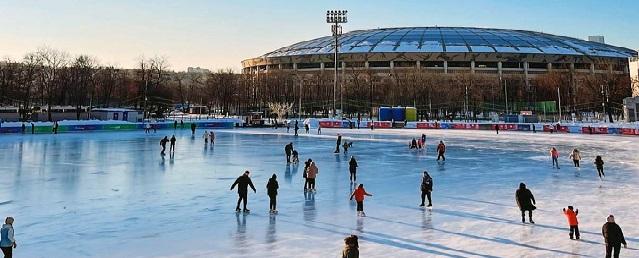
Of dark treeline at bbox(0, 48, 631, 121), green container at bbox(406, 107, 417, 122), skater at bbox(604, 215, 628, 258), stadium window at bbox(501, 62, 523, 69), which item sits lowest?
skater at bbox(604, 215, 628, 258)

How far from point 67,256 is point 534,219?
9.59 metres

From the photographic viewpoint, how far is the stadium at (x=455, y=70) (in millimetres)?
74250

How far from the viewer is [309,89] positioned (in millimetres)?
86250

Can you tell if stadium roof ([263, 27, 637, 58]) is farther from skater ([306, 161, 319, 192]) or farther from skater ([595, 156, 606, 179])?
skater ([306, 161, 319, 192])

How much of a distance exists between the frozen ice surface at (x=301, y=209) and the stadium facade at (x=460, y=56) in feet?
230

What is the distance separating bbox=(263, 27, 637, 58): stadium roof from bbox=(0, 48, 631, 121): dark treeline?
633cm

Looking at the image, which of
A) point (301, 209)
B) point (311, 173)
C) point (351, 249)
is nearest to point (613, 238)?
point (351, 249)

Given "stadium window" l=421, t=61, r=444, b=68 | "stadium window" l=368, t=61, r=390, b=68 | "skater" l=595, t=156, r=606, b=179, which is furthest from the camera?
"stadium window" l=368, t=61, r=390, b=68

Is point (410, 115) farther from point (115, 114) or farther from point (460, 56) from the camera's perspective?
point (115, 114)

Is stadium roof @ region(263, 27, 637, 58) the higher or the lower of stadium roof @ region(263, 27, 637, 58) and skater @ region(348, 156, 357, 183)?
the higher

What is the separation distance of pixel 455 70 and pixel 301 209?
8321 cm

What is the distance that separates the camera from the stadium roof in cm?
9175

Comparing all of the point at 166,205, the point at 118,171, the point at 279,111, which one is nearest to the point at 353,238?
the point at 166,205

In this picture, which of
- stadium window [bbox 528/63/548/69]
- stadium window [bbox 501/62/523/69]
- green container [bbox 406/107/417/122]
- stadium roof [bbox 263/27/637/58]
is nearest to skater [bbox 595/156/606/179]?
Result: green container [bbox 406/107/417/122]
